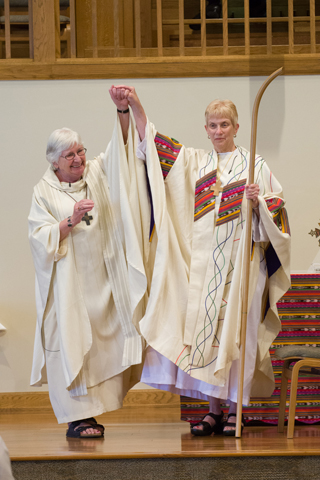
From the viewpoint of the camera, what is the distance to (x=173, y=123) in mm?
4680

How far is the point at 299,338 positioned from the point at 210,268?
32.2 inches

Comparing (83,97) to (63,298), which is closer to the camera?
(63,298)

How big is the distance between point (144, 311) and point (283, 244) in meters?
0.79

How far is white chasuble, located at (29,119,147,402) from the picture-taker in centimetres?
321

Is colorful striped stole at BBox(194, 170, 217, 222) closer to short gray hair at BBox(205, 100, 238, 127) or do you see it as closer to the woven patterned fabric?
short gray hair at BBox(205, 100, 238, 127)

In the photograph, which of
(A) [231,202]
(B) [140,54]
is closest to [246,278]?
(A) [231,202]

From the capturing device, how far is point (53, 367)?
3.28 meters

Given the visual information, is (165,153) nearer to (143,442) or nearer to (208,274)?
(208,274)

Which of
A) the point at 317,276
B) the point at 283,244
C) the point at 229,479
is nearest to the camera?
the point at 229,479

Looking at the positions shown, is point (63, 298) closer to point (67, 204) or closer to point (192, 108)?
point (67, 204)

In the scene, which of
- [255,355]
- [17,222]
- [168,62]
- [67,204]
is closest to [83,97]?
[168,62]

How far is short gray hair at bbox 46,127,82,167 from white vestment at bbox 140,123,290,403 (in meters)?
0.43

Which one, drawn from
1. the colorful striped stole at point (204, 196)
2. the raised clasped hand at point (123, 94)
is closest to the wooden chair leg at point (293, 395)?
the colorful striped stole at point (204, 196)

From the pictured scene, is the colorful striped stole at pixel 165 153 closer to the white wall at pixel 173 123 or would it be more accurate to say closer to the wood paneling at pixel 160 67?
the white wall at pixel 173 123
